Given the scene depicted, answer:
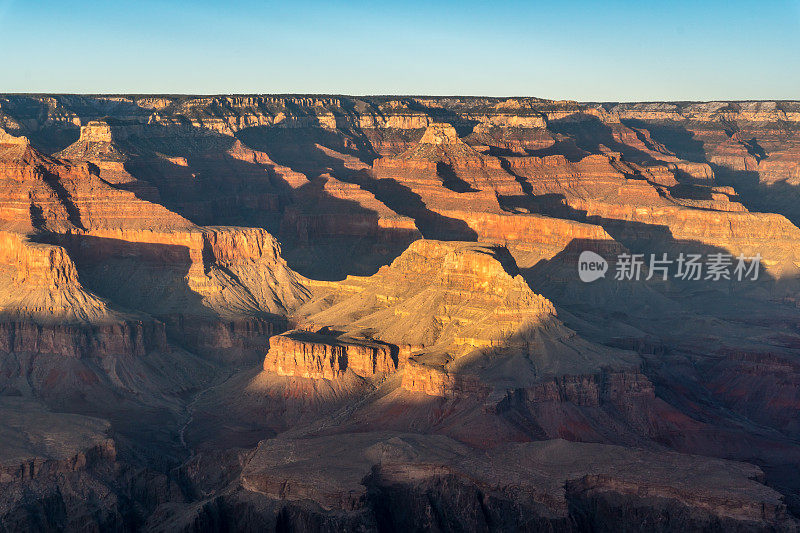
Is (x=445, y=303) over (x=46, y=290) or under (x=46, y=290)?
over

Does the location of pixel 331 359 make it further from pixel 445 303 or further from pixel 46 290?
pixel 46 290

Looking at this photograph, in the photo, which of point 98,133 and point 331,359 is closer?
point 331,359

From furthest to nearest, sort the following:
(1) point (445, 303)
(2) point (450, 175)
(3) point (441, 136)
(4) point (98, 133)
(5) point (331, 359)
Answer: (3) point (441, 136) < (2) point (450, 175) < (4) point (98, 133) < (1) point (445, 303) < (5) point (331, 359)

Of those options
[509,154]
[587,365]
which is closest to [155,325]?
[587,365]

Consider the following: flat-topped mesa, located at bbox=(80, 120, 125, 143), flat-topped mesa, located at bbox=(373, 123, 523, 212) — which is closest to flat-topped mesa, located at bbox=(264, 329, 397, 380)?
flat-topped mesa, located at bbox=(373, 123, 523, 212)

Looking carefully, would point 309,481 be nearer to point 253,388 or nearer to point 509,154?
point 253,388

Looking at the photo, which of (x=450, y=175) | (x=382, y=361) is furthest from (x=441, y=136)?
(x=382, y=361)
